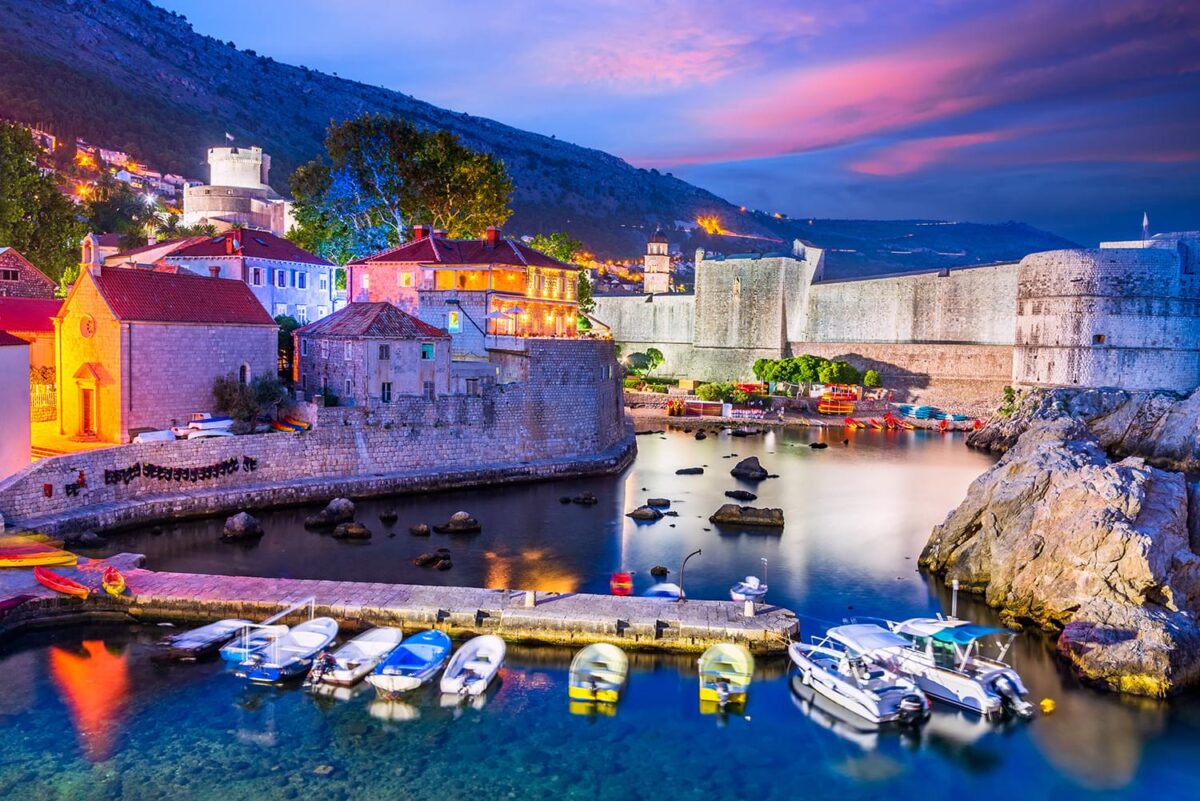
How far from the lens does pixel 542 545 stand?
19719 millimetres

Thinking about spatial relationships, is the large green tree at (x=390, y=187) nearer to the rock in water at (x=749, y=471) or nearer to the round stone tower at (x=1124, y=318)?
the rock in water at (x=749, y=471)


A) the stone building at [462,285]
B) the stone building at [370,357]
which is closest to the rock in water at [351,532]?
the stone building at [370,357]

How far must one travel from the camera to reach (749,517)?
22.3 m

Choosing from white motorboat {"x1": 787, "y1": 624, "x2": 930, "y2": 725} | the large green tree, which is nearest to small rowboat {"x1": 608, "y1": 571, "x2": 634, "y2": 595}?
white motorboat {"x1": 787, "y1": 624, "x2": 930, "y2": 725}

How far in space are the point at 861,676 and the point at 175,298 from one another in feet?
61.6

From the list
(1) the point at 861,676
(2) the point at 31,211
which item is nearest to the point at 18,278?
(2) the point at 31,211

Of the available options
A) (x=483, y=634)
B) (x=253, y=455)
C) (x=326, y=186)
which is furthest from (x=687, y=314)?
(x=483, y=634)

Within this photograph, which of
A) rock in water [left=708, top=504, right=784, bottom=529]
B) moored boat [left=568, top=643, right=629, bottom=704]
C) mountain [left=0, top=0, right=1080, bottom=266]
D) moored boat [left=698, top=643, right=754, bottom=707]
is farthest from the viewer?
mountain [left=0, top=0, right=1080, bottom=266]

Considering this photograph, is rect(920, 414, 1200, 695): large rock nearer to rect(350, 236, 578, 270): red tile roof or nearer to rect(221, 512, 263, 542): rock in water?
rect(221, 512, 263, 542): rock in water

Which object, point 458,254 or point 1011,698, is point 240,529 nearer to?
point 1011,698

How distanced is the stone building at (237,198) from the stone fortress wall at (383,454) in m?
32.1

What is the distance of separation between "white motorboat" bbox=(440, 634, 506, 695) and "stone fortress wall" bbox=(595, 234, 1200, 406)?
34.8 meters

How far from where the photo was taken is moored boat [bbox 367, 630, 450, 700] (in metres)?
11.9

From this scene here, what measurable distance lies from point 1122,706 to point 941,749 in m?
3.09
